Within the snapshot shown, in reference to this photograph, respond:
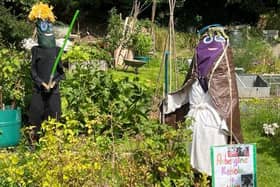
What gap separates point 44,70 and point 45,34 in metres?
0.40

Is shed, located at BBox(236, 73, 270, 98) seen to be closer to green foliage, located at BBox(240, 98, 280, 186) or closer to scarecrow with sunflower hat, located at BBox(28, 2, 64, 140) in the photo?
green foliage, located at BBox(240, 98, 280, 186)

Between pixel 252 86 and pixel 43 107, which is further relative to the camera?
pixel 252 86

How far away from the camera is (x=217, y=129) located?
5035 mm

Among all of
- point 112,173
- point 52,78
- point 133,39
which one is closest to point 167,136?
point 112,173

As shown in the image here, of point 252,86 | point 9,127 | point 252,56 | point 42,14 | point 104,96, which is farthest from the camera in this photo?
point 252,56

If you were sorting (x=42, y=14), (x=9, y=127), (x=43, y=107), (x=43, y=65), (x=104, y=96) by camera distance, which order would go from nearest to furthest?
1. (x=42, y=14)
2. (x=43, y=65)
3. (x=43, y=107)
4. (x=9, y=127)
5. (x=104, y=96)

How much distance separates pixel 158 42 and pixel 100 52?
3.42 meters

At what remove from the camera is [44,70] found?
6.48 m

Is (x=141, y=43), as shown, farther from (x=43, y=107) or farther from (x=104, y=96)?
(x=43, y=107)

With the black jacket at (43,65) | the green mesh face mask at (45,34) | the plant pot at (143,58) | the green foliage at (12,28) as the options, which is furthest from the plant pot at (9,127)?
the plant pot at (143,58)

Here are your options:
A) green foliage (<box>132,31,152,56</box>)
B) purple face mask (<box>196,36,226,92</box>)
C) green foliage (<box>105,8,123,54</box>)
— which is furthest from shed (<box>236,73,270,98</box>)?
purple face mask (<box>196,36,226,92</box>)

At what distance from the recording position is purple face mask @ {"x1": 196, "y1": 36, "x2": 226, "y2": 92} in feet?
16.4

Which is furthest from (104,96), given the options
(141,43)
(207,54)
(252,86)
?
(141,43)

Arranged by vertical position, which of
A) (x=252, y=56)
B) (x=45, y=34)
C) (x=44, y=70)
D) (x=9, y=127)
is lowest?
(x=9, y=127)
